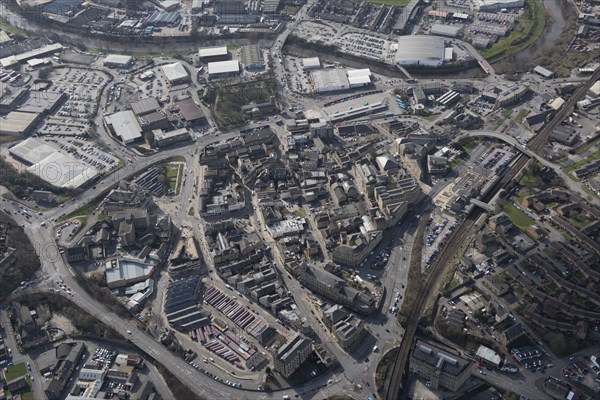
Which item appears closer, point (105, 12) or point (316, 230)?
point (316, 230)

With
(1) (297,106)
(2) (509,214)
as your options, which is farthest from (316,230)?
(1) (297,106)

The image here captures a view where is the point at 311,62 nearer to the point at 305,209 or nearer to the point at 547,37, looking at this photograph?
the point at 305,209

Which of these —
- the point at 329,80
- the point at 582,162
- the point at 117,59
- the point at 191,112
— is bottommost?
the point at 191,112

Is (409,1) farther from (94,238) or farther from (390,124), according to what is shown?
(94,238)

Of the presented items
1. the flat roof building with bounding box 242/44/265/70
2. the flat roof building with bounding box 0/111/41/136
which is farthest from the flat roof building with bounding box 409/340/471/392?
the flat roof building with bounding box 0/111/41/136

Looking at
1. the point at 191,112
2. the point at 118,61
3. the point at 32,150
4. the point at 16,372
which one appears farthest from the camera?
the point at 118,61

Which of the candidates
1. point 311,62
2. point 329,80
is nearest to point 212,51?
point 311,62
